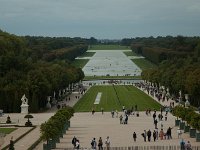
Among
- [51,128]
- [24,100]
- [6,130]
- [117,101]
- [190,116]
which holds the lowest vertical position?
[117,101]

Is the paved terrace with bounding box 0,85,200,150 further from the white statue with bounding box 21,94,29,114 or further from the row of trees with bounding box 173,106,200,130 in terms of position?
the white statue with bounding box 21,94,29,114

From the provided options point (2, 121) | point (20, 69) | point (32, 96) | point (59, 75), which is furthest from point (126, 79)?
point (2, 121)

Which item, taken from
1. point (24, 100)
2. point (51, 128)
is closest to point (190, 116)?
point (51, 128)

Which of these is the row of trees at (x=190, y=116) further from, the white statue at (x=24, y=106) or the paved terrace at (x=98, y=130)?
the white statue at (x=24, y=106)

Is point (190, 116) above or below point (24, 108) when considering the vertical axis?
above

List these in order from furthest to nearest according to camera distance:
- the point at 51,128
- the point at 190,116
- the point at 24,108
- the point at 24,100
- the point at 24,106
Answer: the point at 24,108 < the point at 24,106 < the point at 24,100 < the point at 190,116 < the point at 51,128

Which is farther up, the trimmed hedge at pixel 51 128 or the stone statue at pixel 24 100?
the trimmed hedge at pixel 51 128

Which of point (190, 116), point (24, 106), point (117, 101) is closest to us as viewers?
point (190, 116)

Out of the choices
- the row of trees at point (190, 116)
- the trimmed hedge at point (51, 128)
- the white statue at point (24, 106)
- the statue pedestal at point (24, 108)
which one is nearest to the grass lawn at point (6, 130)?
the trimmed hedge at point (51, 128)

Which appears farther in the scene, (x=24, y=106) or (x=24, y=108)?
(x=24, y=108)

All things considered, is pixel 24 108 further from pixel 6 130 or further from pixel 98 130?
pixel 98 130

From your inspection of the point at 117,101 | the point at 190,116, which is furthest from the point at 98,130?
the point at 117,101
